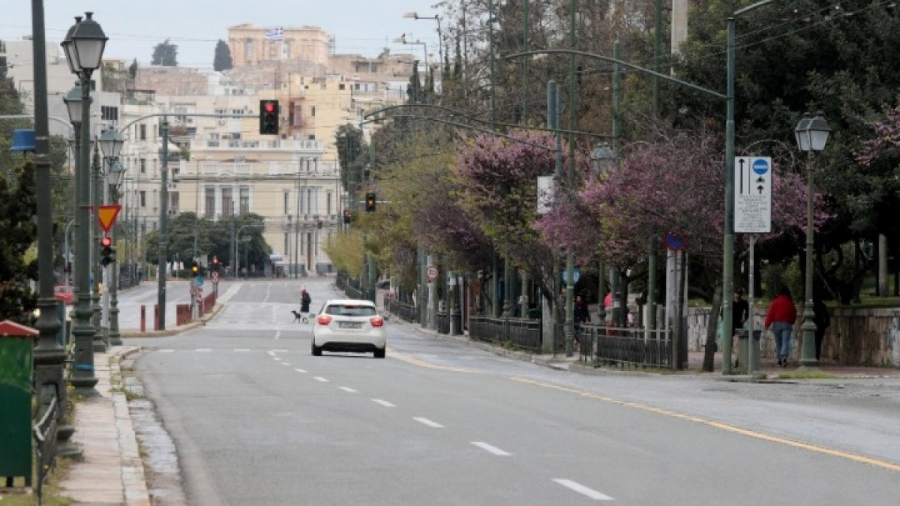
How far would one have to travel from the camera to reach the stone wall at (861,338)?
1736 inches

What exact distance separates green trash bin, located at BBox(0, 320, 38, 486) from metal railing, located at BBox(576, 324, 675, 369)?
3086cm

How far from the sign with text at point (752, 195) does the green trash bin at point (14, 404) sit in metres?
25.9

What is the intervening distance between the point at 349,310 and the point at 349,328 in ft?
1.60

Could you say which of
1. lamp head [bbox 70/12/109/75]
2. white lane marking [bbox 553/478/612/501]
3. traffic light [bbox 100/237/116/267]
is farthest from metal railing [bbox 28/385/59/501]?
traffic light [bbox 100/237/116/267]

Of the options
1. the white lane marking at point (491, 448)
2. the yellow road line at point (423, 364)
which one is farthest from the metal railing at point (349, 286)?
the white lane marking at point (491, 448)

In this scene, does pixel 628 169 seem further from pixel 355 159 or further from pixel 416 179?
pixel 355 159

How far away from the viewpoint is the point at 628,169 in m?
45.0

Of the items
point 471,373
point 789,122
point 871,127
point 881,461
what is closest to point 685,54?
point 789,122

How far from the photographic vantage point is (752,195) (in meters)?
39.4

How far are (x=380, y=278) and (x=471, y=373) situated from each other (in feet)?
509

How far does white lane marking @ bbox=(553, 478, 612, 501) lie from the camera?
15695mm

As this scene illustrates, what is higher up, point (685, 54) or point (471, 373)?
point (685, 54)

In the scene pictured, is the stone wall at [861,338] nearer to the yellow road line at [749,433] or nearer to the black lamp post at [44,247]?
the yellow road line at [749,433]

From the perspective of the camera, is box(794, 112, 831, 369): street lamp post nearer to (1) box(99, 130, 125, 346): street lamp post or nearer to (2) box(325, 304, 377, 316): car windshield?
(2) box(325, 304, 377, 316): car windshield
